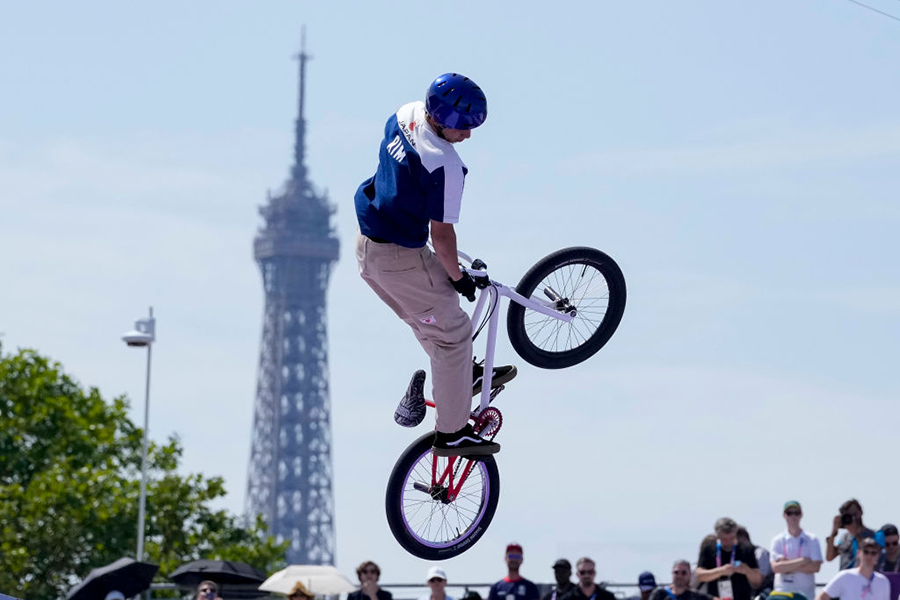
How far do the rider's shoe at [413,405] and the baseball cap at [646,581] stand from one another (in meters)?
7.23

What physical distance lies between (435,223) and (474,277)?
90 centimetres

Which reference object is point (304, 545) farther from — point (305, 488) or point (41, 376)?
point (41, 376)

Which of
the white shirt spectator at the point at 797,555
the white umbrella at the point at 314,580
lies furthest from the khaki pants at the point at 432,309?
the white umbrella at the point at 314,580

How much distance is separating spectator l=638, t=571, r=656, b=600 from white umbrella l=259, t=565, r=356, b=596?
5100mm

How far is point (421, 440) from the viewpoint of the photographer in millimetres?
12383

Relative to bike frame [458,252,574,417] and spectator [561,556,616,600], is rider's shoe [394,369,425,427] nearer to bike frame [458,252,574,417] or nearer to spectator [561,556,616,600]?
bike frame [458,252,574,417]

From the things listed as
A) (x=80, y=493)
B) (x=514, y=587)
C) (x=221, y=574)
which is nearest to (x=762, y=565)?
(x=514, y=587)

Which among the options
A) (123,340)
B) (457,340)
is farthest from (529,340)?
(123,340)

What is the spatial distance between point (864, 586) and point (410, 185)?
8010 millimetres

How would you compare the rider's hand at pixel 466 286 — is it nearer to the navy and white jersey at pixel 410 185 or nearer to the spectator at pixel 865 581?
the navy and white jersey at pixel 410 185

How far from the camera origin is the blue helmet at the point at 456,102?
1107cm

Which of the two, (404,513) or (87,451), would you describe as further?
(87,451)

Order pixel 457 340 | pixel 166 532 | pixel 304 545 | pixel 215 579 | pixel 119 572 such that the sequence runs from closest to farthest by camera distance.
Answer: pixel 457 340 → pixel 119 572 → pixel 215 579 → pixel 166 532 → pixel 304 545

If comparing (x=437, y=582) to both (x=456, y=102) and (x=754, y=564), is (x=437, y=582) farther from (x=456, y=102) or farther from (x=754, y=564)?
(x=456, y=102)
